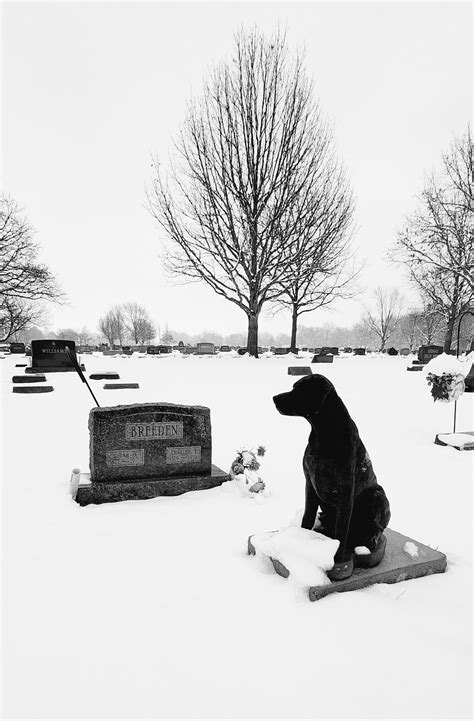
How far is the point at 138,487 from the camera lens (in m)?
4.51

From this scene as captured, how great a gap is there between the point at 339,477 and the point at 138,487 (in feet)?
8.45

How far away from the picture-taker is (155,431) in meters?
4.73

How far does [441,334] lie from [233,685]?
73.8m

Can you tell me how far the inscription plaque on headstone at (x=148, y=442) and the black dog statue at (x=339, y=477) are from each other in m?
2.19

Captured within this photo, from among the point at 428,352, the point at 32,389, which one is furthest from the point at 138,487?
the point at 428,352

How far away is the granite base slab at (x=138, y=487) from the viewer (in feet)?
14.2

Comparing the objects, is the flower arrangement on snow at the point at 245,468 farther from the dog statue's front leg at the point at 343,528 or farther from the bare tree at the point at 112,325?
the bare tree at the point at 112,325

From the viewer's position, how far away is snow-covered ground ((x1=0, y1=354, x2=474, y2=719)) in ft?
6.24

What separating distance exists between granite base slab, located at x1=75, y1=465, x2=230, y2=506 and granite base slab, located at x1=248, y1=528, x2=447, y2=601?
168 centimetres

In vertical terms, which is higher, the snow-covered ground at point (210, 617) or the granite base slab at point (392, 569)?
the granite base slab at point (392, 569)

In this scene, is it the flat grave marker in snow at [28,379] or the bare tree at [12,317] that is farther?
the bare tree at [12,317]

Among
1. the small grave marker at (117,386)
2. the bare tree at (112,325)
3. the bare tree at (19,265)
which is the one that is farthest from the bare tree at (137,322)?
the small grave marker at (117,386)

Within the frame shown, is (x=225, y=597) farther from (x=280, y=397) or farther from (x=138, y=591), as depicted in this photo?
(x=280, y=397)

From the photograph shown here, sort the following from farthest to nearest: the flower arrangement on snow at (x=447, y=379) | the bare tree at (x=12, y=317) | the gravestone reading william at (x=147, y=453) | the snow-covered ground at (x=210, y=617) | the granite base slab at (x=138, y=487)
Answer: the bare tree at (x=12, y=317), the flower arrangement on snow at (x=447, y=379), the gravestone reading william at (x=147, y=453), the granite base slab at (x=138, y=487), the snow-covered ground at (x=210, y=617)
